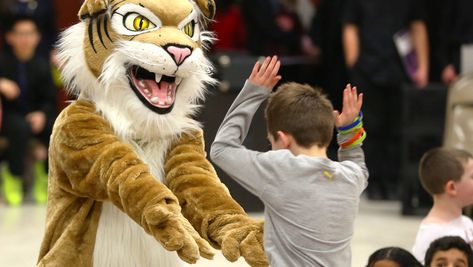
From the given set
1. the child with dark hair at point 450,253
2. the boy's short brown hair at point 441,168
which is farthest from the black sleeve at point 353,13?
the child with dark hair at point 450,253

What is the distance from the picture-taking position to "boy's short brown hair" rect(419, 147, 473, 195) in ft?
17.0

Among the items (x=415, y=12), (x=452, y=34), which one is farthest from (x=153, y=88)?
(x=452, y=34)

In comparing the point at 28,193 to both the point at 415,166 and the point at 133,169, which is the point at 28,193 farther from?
the point at 133,169

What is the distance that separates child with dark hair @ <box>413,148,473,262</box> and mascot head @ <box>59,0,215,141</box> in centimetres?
110

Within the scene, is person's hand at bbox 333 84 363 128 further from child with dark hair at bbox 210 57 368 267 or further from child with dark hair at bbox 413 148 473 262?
child with dark hair at bbox 413 148 473 262

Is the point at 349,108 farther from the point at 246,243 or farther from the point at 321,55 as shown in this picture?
the point at 321,55

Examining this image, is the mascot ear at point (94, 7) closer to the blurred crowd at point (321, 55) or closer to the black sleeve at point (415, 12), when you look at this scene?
the blurred crowd at point (321, 55)

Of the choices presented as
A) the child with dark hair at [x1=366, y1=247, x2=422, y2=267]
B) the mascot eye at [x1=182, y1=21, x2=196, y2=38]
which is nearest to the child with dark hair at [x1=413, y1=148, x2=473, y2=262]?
the child with dark hair at [x1=366, y1=247, x2=422, y2=267]

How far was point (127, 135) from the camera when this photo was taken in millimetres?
4461

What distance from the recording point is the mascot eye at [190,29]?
4.58 meters

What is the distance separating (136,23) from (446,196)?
4.75 ft

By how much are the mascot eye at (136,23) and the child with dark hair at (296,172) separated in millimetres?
512

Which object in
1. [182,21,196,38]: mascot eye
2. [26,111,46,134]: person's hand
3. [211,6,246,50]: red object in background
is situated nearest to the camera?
[182,21,196,38]: mascot eye

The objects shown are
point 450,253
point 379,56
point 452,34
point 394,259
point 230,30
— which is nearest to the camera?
point 394,259
